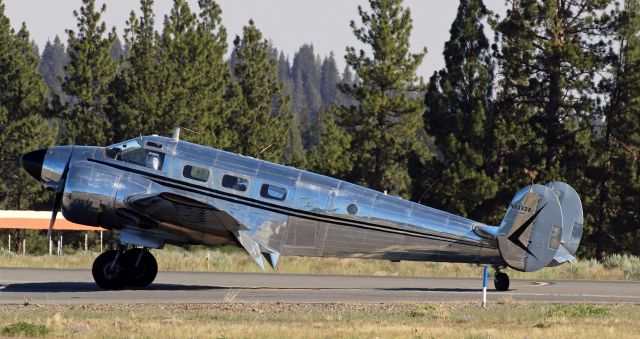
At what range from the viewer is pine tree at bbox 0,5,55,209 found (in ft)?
240

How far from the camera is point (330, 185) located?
2464 centimetres

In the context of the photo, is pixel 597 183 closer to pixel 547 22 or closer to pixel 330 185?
pixel 547 22

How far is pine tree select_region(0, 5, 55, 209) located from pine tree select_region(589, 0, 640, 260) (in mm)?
37185

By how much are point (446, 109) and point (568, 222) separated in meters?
30.6

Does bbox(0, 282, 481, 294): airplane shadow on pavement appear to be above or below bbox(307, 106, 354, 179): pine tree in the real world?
below

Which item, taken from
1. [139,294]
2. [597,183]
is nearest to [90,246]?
[597,183]

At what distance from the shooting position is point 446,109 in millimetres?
56406

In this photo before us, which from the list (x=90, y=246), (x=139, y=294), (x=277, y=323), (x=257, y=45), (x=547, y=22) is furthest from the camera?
(x=257, y=45)

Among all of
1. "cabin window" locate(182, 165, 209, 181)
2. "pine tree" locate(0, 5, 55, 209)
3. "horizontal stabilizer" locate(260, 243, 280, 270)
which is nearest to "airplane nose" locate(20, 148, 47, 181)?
"cabin window" locate(182, 165, 209, 181)

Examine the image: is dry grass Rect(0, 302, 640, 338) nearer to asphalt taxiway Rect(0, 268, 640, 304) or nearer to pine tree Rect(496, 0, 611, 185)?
asphalt taxiway Rect(0, 268, 640, 304)

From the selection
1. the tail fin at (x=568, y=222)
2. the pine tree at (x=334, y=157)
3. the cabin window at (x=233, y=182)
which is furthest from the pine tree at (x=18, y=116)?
the tail fin at (x=568, y=222)

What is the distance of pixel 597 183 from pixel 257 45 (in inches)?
1330

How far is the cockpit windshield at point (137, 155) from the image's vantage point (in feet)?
79.7

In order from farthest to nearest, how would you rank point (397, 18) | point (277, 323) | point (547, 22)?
point (397, 18) < point (547, 22) < point (277, 323)
